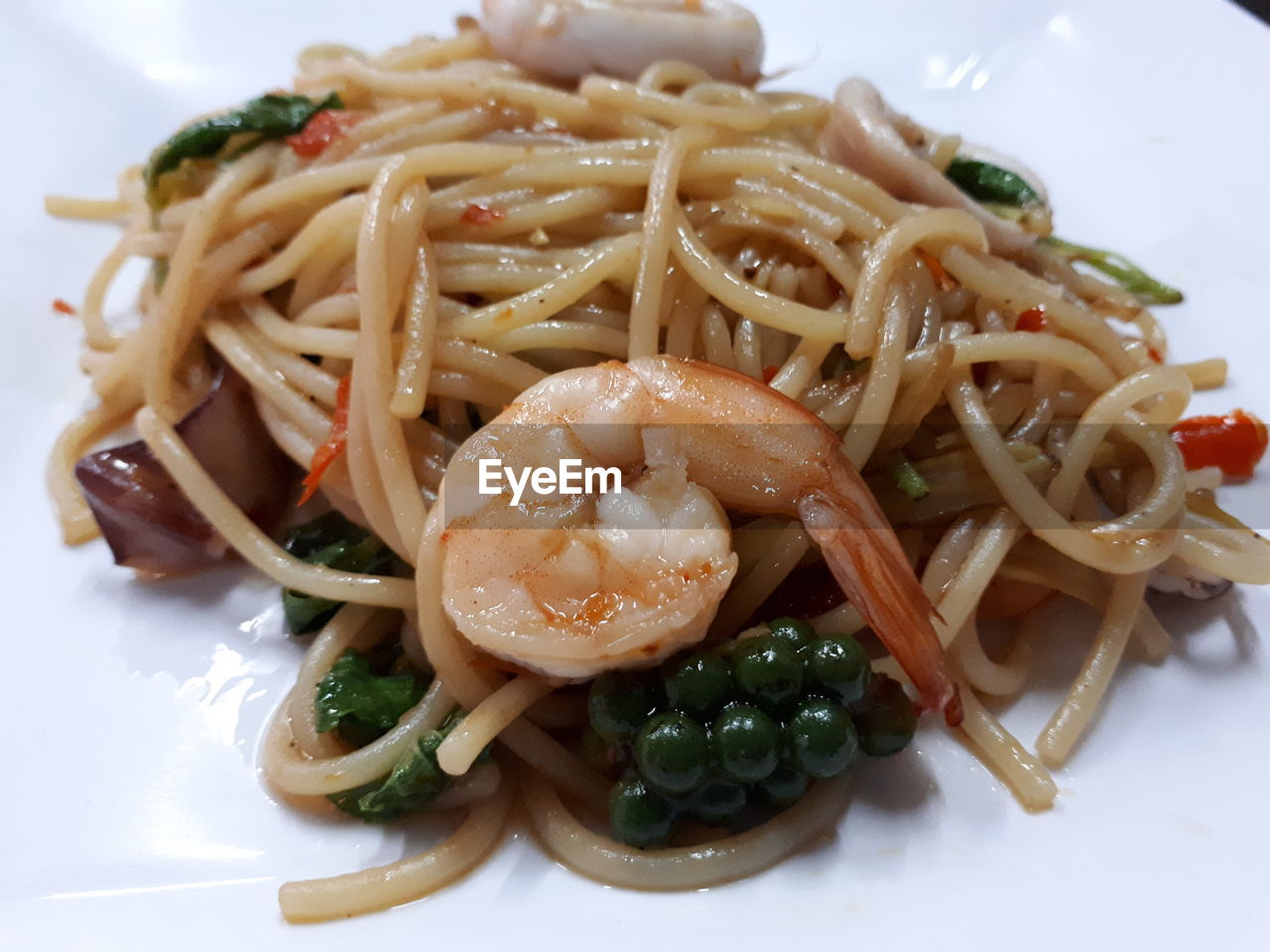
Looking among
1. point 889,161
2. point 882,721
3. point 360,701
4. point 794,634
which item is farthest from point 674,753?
point 889,161

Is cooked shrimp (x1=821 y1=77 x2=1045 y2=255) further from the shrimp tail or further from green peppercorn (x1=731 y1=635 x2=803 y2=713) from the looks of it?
green peppercorn (x1=731 y1=635 x2=803 y2=713)

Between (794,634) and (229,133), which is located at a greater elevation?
(229,133)

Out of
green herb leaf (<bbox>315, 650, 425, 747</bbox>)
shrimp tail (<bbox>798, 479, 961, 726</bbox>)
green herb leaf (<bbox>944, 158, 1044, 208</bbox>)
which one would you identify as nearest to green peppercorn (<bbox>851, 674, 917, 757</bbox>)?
shrimp tail (<bbox>798, 479, 961, 726</bbox>)

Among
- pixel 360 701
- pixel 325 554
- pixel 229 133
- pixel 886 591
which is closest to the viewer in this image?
pixel 886 591

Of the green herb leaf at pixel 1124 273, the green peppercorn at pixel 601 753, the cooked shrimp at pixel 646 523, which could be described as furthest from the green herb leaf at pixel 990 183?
the green peppercorn at pixel 601 753

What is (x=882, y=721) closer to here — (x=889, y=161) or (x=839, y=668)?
(x=839, y=668)

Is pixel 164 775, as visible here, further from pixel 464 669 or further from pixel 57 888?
pixel 464 669
